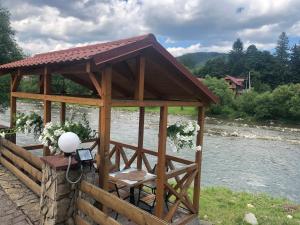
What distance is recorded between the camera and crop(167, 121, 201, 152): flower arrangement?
18.6 ft

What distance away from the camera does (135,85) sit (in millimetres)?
4785

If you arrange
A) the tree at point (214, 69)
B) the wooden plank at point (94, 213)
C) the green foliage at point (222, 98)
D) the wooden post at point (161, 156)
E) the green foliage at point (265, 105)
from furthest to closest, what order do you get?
the tree at point (214, 69) → the green foliage at point (222, 98) → the green foliage at point (265, 105) → the wooden post at point (161, 156) → the wooden plank at point (94, 213)

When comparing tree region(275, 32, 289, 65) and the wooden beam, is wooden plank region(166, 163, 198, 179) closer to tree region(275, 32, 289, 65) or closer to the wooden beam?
the wooden beam

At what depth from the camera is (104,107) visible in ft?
13.4

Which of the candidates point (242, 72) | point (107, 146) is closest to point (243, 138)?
point (107, 146)

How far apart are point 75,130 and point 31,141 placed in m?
13.1

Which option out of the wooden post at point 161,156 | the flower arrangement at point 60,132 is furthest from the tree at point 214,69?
the flower arrangement at point 60,132

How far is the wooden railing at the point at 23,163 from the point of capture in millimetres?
5267

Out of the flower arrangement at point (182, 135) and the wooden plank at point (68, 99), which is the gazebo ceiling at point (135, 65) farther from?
the flower arrangement at point (182, 135)

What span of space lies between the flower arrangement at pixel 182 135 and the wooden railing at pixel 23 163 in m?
2.36

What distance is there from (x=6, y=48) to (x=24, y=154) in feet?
25.9

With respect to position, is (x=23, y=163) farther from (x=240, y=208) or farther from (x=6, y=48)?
(x=6, y=48)

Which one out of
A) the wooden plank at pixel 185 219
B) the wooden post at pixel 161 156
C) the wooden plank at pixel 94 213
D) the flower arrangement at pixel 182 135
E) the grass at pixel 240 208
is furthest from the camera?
the grass at pixel 240 208

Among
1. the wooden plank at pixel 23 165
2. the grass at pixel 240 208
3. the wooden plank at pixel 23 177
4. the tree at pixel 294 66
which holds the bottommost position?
the grass at pixel 240 208
